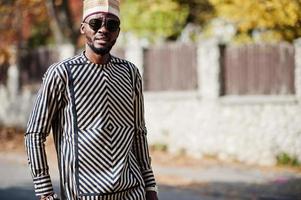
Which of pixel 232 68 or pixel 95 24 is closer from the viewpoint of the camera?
pixel 95 24

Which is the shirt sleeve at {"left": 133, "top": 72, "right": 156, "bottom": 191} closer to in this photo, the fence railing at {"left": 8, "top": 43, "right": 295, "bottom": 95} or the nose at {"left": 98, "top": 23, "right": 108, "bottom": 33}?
the nose at {"left": 98, "top": 23, "right": 108, "bottom": 33}

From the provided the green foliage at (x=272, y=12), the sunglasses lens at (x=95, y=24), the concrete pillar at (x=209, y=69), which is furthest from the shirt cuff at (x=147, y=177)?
the concrete pillar at (x=209, y=69)

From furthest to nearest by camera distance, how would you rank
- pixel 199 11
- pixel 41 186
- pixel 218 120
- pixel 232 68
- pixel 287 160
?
pixel 199 11, pixel 232 68, pixel 218 120, pixel 287 160, pixel 41 186

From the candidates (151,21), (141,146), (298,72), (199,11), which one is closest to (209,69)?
(298,72)

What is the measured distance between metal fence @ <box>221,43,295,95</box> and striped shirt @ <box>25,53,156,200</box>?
11.8 m

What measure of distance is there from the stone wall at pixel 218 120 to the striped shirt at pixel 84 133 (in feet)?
37.1

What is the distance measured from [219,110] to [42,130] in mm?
12563

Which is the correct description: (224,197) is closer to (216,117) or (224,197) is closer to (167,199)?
(167,199)

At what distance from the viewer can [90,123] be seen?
3.07m

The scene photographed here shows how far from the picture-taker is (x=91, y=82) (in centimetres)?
310

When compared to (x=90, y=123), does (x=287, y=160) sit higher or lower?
lower

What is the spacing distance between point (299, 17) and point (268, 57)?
18.5 feet

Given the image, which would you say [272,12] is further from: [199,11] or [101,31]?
[199,11]

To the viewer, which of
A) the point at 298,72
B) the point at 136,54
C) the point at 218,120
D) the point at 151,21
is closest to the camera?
the point at 298,72
